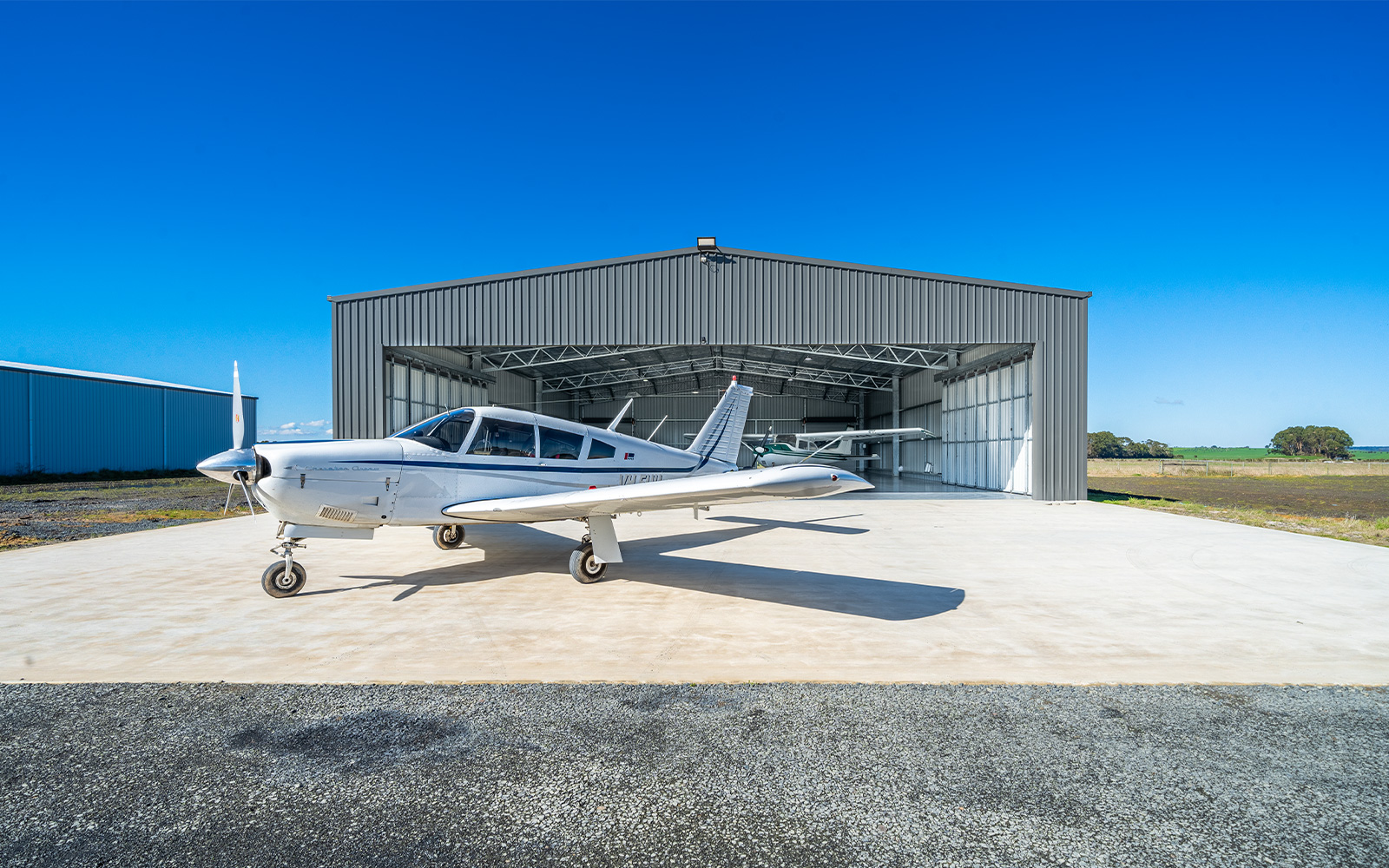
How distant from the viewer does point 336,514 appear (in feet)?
20.6

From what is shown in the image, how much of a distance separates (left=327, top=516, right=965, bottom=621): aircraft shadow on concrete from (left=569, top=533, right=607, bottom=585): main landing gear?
17.5 inches

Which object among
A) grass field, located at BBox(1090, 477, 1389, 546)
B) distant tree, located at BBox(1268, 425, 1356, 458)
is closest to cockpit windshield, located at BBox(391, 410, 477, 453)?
grass field, located at BBox(1090, 477, 1389, 546)

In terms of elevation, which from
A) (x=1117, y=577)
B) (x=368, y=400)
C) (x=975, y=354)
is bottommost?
(x=1117, y=577)

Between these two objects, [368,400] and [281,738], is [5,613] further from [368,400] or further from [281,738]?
[368,400]

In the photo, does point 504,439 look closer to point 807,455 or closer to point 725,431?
point 725,431

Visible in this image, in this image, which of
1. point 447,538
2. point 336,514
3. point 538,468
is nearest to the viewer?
point 336,514

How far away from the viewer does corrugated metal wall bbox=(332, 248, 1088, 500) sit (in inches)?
651

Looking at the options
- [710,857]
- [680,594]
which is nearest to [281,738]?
[710,857]

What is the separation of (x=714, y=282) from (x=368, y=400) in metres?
9.87

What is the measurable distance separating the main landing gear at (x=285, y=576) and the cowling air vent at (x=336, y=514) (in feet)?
1.37

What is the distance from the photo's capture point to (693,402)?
1774 inches

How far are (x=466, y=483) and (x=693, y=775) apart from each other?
5.02 meters

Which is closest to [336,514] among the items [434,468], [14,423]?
[434,468]

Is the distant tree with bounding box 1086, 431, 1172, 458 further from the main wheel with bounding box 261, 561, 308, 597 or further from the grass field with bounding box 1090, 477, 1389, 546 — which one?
the main wheel with bounding box 261, 561, 308, 597
